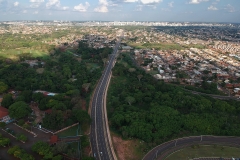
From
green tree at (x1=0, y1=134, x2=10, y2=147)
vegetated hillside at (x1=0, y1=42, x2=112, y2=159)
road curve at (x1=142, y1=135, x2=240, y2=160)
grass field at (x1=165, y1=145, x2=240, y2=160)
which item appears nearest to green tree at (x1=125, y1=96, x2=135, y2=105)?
vegetated hillside at (x1=0, y1=42, x2=112, y2=159)

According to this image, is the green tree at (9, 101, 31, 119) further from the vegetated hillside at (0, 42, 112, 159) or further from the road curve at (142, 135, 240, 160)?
the road curve at (142, 135, 240, 160)

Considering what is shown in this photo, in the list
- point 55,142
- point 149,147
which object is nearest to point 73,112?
point 55,142

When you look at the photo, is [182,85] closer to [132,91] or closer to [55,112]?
[132,91]

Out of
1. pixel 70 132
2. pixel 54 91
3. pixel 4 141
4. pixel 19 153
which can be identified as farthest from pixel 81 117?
pixel 54 91

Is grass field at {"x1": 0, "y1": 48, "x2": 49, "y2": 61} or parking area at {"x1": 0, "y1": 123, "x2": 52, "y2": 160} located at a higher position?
grass field at {"x1": 0, "y1": 48, "x2": 49, "y2": 61}

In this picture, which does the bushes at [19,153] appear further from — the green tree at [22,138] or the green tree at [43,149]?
the green tree at [22,138]

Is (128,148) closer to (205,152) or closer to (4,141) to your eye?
(205,152)
